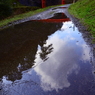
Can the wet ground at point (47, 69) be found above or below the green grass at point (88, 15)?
below

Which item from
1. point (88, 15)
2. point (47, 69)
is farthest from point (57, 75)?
point (88, 15)

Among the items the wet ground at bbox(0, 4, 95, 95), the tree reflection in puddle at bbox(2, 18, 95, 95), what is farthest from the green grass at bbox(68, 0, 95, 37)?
the tree reflection in puddle at bbox(2, 18, 95, 95)

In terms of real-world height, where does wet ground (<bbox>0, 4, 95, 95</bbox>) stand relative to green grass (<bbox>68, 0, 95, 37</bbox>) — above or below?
below

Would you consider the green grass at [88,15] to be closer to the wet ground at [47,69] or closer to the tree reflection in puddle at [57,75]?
the wet ground at [47,69]

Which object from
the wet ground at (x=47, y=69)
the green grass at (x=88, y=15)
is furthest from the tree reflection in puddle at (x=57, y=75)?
the green grass at (x=88, y=15)

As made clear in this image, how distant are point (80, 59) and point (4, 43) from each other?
6.23 metres

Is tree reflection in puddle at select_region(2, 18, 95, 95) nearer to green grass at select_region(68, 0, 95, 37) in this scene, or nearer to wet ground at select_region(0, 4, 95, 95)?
wet ground at select_region(0, 4, 95, 95)

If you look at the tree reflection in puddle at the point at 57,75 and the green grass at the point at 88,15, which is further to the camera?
the green grass at the point at 88,15

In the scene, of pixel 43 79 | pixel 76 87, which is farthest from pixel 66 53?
pixel 76 87

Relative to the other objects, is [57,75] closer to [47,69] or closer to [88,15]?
[47,69]

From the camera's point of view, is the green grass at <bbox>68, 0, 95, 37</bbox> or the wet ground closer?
the wet ground

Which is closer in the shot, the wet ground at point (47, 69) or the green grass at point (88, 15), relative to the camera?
the wet ground at point (47, 69)

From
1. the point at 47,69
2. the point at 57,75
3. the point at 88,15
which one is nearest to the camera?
the point at 57,75

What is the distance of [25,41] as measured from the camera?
10008mm
